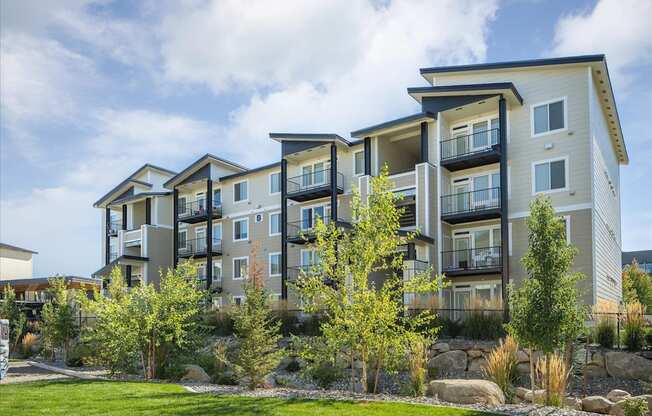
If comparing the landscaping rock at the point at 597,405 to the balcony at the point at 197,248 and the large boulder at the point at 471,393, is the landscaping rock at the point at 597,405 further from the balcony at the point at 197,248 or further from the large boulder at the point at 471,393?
the balcony at the point at 197,248

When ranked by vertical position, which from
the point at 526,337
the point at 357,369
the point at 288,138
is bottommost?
the point at 357,369

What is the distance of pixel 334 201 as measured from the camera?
Answer: 31.9 m

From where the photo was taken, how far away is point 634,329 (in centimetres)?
1766

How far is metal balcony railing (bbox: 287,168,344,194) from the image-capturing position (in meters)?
33.1

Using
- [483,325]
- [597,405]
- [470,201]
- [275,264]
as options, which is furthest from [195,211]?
[597,405]

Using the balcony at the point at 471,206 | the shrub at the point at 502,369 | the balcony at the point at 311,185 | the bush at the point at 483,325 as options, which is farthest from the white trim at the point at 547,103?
the shrub at the point at 502,369

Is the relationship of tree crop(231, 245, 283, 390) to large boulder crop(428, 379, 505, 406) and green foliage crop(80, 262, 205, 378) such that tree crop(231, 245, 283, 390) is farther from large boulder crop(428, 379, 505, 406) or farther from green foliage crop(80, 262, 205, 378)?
large boulder crop(428, 379, 505, 406)

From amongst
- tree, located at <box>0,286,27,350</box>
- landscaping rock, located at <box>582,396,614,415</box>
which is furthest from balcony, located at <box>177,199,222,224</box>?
landscaping rock, located at <box>582,396,614,415</box>

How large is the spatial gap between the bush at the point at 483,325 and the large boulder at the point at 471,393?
23.6 ft

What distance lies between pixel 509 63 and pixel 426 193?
6.61 meters

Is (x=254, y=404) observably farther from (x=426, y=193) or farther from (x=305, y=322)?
(x=426, y=193)

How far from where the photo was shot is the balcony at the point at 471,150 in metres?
26.5

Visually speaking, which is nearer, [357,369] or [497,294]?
[357,369]

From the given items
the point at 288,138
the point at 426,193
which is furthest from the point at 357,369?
the point at 288,138
